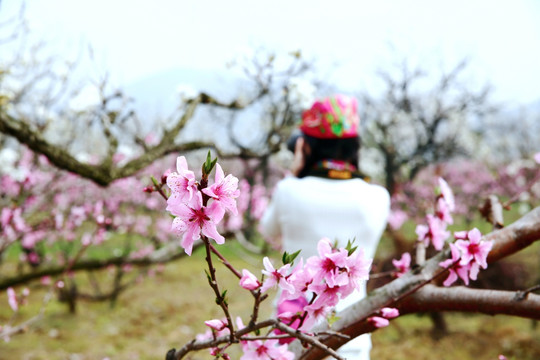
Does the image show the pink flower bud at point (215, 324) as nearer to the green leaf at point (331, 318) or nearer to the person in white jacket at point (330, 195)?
the green leaf at point (331, 318)

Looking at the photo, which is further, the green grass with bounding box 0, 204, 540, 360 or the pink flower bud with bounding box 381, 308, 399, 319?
the green grass with bounding box 0, 204, 540, 360

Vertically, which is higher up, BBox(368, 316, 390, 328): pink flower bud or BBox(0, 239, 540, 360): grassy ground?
BBox(368, 316, 390, 328): pink flower bud

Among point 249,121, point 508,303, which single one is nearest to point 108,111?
point 508,303

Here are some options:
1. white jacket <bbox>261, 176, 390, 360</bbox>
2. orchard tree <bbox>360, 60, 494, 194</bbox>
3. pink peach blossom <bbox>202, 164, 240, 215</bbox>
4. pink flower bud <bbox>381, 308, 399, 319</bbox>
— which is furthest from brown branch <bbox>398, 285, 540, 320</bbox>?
orchard tree <bbox>360, 60, 494, 194</bbox>

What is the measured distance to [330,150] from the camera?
6.48 ft

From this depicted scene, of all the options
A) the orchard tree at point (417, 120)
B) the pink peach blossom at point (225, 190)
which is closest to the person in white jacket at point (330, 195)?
the pink peach blossom at point (225, 190)

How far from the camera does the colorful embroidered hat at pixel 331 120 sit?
6.33ft

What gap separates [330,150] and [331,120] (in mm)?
147

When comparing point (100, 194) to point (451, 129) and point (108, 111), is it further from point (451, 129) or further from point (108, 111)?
point (451, 129)

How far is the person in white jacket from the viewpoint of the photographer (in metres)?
1.84

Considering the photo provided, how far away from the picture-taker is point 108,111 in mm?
2775

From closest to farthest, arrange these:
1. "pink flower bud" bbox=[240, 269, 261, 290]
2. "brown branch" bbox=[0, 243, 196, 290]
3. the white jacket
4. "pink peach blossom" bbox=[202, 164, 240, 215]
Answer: "pink peach blossom" bbox=[202, 164, 240, 215] < "pink flower bud" bbox=[240, 269, 261, 290] < the white jacket < "brown branch" bbox=[0, 243, 196, 290]

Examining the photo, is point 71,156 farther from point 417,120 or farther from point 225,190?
point 417,120

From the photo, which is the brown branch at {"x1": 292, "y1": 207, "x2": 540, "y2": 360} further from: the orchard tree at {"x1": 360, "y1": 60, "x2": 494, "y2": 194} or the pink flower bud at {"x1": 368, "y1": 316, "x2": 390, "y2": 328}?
the orchard tree at {"x1": 360, "y1": 60, "x2": 494, "y2": 194}
